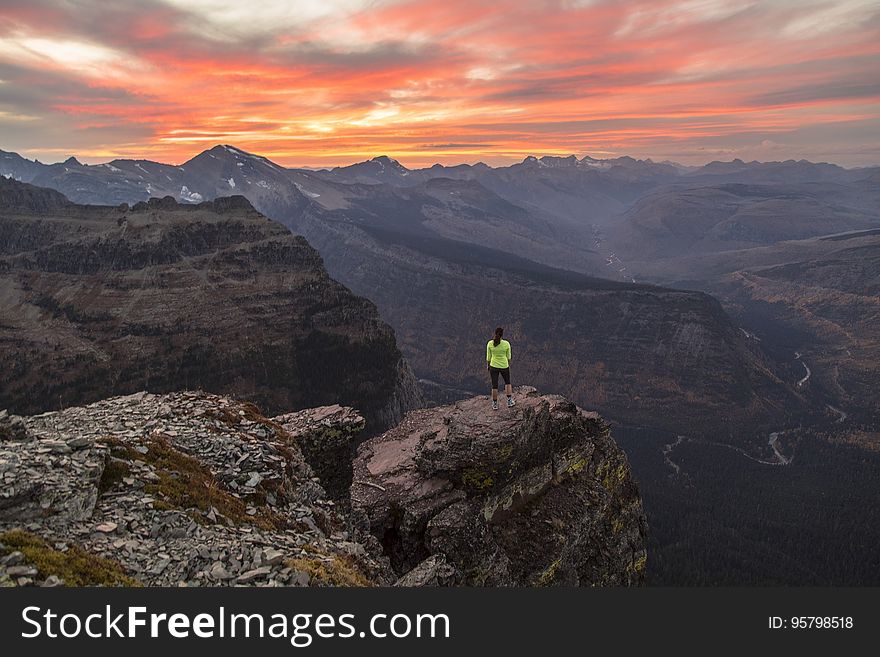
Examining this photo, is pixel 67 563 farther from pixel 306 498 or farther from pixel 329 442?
pixel 329 442

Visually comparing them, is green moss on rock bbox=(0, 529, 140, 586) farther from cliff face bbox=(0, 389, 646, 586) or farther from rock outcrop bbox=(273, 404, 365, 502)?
rock outcrop bbox=(273, 404, 365, 502)

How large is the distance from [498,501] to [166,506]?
90.3 ft

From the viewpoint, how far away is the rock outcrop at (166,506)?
18.0 m

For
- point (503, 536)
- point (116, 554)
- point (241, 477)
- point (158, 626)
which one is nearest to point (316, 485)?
point (241, 477)

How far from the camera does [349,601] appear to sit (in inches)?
674

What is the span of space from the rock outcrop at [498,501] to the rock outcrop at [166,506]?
653 cm

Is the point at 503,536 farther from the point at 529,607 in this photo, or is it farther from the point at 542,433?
the point at 529,607

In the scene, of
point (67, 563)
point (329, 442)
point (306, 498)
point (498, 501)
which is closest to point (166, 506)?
point (67, 563)

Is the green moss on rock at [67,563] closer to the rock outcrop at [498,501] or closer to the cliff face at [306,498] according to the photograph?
the cliff face at [306,498]

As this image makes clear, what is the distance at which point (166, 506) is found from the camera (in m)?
21.5

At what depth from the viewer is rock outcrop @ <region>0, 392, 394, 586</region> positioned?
18.0 m

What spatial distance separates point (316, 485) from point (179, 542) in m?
11.0

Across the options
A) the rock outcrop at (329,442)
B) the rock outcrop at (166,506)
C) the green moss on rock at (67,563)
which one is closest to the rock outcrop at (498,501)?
the rock outcrop at (329,442)

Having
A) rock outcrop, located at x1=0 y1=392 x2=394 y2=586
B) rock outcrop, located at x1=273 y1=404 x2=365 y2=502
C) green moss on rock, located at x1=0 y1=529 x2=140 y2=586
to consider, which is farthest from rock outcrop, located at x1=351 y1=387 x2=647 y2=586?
green moss on rock, located at x1=0 y1=529 x2=140 y2=586
